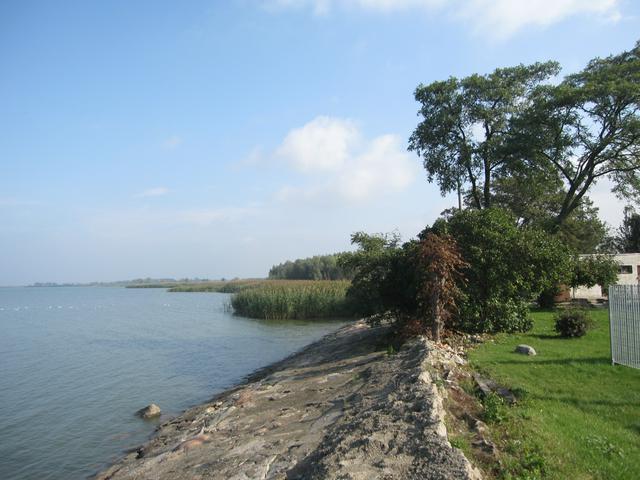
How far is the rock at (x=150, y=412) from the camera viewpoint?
12.9 meters

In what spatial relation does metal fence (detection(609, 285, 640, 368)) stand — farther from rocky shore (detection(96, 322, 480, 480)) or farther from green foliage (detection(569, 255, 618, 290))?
green foliage (detection(569, 255, 618, 290))

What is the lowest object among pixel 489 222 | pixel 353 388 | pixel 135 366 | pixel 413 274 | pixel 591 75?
pixel 135 366

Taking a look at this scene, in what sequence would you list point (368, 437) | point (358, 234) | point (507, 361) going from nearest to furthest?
point (368, 437) < point (507, 361) < point (358, 234)

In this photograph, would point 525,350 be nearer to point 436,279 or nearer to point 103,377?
point 436,279

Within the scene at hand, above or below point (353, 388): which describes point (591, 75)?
above

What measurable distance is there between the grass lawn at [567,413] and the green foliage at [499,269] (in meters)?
2.27

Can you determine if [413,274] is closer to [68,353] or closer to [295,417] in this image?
[295,417]

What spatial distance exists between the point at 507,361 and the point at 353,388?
3.75 meters

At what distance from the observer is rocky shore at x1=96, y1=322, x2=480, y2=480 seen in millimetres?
5238

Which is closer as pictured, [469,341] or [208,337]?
[469,341]

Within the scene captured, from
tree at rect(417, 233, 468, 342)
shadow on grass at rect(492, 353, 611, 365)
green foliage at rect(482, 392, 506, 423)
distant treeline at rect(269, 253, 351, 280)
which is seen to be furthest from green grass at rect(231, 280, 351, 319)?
distant treeline at rect(269, 253, 351, 280)

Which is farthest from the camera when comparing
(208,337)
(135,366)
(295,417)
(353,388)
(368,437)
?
(208,337)

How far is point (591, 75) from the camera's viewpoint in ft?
84.8

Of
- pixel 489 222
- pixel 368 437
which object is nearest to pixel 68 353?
pixel 489 222
